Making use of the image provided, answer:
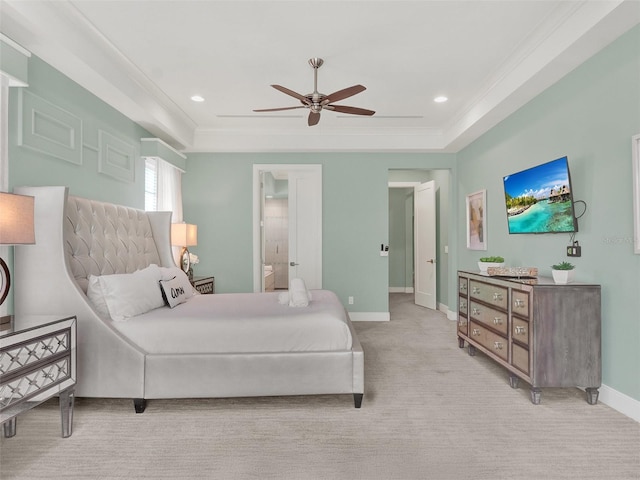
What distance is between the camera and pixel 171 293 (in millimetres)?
2967

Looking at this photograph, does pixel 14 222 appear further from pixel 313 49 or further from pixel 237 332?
pixel 313 49

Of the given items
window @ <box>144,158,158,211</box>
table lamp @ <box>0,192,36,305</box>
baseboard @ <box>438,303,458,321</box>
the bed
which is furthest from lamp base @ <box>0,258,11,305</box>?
baseboard @ <box>438,303,458,321</box>

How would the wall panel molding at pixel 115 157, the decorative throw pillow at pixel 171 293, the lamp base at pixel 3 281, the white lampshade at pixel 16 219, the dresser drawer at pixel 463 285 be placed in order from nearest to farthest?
the white lampshade at pixel 16 219, the lamp base at pixel 3 281, the decorative throw pillow at pixel 171 293, the wall panel molding at pixel 115 157, the dresser drawer at pixel 463 285

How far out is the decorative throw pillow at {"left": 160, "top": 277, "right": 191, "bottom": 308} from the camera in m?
2.93

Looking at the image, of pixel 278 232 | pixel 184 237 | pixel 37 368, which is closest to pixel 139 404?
pixel 37 368

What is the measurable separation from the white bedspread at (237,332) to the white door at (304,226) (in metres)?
2.82

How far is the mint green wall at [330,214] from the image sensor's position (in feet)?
17.6

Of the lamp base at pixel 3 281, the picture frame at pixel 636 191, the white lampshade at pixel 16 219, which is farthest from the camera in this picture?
the picture frame at pixel 636 191

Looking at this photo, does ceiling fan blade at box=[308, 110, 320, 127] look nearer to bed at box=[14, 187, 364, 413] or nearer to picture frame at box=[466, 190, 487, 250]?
bed at box=[14, 187, 364, 413]

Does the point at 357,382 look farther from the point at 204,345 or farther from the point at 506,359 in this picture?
the point at 506,359

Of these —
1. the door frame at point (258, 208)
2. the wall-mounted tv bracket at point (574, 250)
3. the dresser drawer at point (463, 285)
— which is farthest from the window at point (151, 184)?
the wall-mounted tv bracket at point (574, 250)

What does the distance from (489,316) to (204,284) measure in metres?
3.38

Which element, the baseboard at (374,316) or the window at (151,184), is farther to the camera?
the baseboard at (374,316)

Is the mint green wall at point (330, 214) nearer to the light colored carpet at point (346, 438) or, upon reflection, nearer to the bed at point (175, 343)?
the light colored carpet at point (346, 438)
